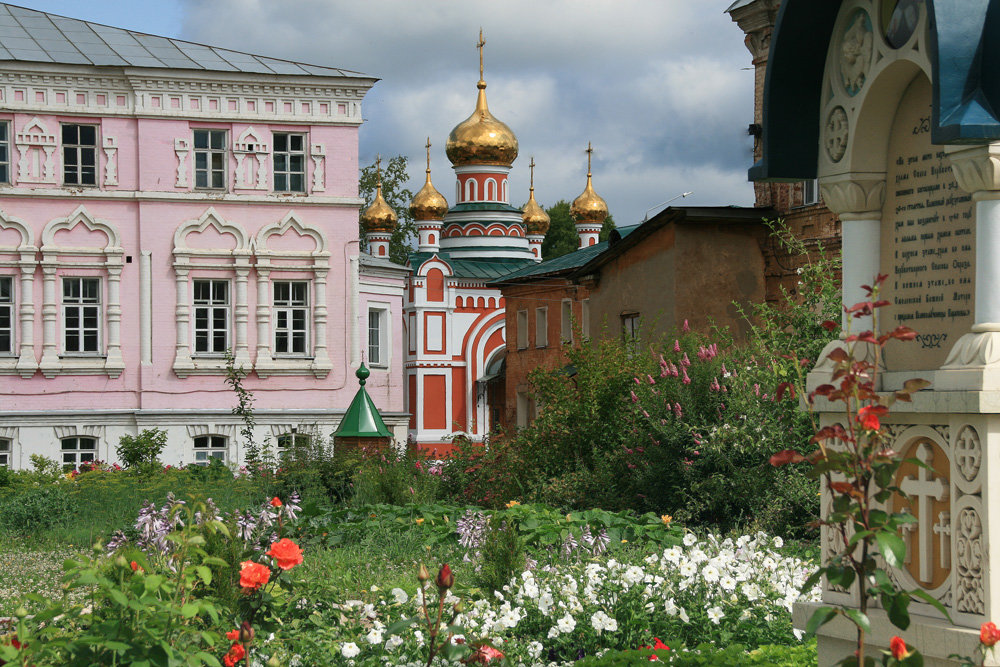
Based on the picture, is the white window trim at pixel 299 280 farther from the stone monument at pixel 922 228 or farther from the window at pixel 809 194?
the stone monument at pixel 922 228

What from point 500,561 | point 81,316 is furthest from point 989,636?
point 81,316

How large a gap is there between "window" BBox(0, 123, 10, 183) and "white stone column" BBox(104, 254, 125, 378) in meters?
2.65

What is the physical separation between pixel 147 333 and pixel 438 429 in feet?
69.9

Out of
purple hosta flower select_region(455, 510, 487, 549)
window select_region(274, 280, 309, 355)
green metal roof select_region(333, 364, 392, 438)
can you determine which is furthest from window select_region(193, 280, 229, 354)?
purple hosta flower select_region(455, 510, 487, 549)

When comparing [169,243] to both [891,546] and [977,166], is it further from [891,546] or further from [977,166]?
[891,546]

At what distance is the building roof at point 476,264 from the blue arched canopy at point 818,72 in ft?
135

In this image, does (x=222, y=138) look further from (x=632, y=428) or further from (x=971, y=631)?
(x=971, y=631)

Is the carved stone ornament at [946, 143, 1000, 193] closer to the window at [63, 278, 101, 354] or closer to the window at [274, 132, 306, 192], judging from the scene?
the window at [274, 132, 306, 192]

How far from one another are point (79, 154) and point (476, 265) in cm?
2551

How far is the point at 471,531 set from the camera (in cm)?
888

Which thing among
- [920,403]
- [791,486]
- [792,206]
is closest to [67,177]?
[792,206]

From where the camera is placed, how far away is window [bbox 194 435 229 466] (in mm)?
25688

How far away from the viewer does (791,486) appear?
10883 millimetres

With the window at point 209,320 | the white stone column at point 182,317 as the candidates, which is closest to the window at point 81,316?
the white stone column at point 182,317
